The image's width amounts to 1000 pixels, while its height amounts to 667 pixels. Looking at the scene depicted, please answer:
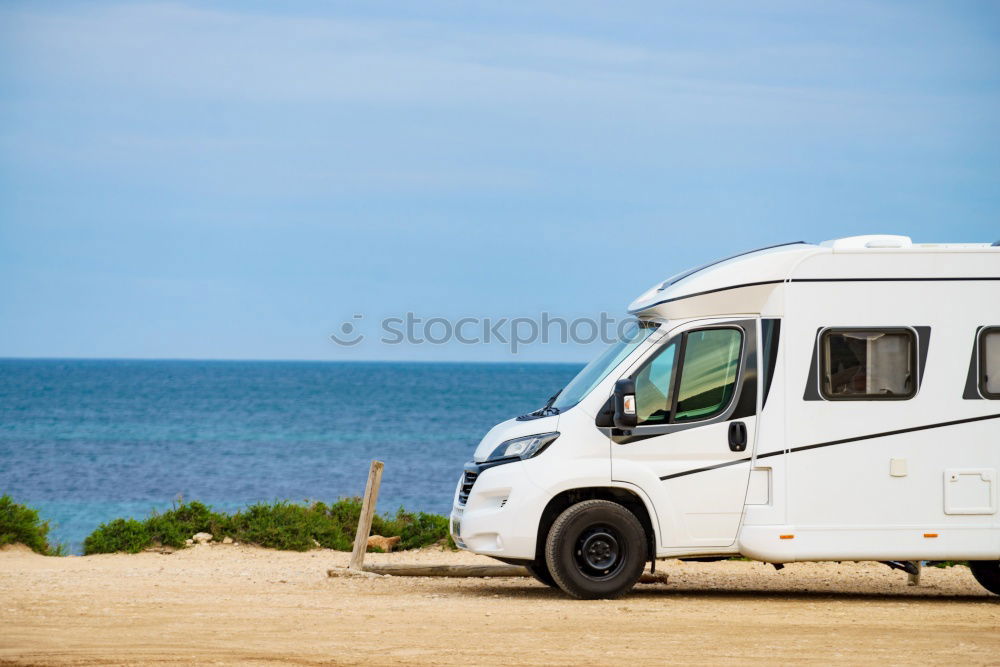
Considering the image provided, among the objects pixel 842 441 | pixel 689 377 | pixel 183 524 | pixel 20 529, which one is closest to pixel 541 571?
pixel 689 377

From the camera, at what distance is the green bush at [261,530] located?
16.0 m

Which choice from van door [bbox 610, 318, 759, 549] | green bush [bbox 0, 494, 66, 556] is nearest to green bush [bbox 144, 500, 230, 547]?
green bush [bbox 0, 494, 66, 556]

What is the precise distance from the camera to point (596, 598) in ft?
36.1

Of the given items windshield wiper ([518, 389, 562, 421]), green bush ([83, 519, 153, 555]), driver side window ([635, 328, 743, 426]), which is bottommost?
green bush ([83, 519, 153, 555])

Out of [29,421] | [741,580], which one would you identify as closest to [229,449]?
[29,421]

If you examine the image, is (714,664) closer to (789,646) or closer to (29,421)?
(789,646)

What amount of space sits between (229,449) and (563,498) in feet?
143

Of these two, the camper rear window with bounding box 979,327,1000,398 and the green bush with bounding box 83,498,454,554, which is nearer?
the camper rear window with bounding box 979,327,1000,398

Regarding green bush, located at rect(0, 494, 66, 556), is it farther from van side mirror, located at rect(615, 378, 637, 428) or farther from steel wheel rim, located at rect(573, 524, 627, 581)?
van side mirror, located at rect(615, 378, 637, 428)

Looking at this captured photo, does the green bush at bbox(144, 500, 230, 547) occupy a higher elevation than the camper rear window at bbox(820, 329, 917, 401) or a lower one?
lower

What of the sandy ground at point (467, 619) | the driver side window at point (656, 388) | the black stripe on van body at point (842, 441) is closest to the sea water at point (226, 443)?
the sandy ground at point (467, 619)

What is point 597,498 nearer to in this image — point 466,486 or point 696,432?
point 696,432

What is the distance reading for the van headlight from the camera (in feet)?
35.8

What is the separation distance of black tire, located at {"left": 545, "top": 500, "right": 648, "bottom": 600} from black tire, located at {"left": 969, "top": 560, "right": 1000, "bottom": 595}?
3.50 meters
